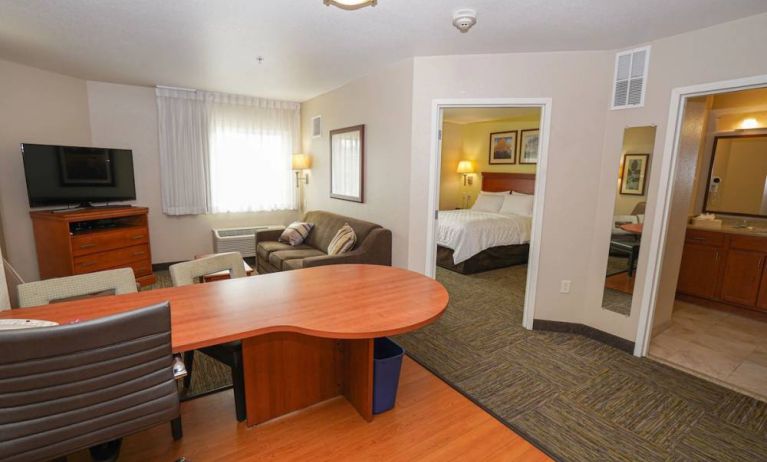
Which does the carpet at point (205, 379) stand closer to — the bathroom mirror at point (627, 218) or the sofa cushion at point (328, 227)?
the sofa cushion at point (328, 227)

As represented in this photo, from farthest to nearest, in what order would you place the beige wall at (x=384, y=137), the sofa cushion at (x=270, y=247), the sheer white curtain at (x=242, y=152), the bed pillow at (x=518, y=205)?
1. the bed pillow at (x=518, y=205)
2. the sheer white curtain at (x=242, y=152)
3. the sofa cushion at (x=270, y=247)
4. the beige wall at (x=384, y=137)

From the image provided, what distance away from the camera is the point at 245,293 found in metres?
1.92

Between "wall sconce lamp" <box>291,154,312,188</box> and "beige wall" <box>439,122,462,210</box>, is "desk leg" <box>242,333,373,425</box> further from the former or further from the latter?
"beige wall" <box>439,122,462,210</box>

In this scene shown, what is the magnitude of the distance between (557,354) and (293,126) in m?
4.79

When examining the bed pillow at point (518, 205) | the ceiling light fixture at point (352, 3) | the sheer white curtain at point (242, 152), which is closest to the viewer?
the ceiling light fixture at point (352, 3)

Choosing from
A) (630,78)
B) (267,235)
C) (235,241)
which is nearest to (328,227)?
(267,235)

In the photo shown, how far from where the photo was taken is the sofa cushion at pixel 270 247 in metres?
4.49

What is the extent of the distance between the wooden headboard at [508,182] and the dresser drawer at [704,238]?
2.67m

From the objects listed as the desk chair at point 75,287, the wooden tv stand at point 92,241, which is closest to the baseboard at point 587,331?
the desk chair at point 75,287

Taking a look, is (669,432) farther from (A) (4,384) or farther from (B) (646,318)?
(A) (4,384)

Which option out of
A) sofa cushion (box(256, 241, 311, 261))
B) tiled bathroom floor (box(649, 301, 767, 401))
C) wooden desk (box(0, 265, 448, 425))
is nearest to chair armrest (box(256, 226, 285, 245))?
sofa cushion (box(256, 241, 311, 261))

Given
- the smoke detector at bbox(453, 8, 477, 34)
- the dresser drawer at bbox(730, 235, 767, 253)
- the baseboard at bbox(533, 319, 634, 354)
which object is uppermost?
the smoke detector at bbox(453, 8, 477, 34)

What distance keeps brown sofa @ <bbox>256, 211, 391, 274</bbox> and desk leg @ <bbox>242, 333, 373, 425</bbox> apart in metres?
1.48

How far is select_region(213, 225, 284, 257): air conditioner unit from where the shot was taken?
5094 millimetres
